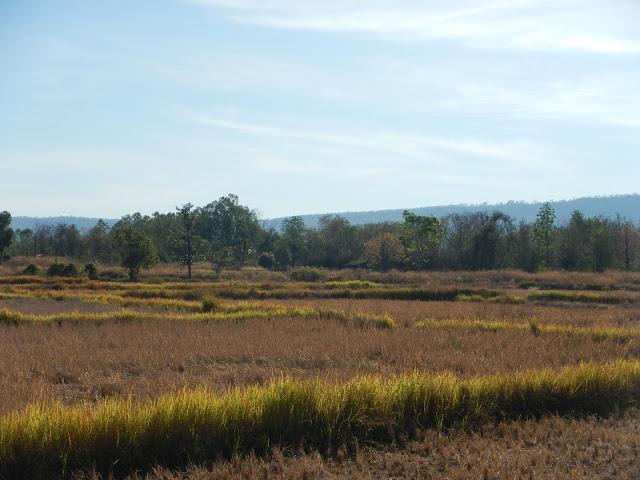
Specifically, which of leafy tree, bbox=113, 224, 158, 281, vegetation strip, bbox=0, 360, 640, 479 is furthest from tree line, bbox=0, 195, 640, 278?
vegetation strip, bbox=0, 360, 640, 479

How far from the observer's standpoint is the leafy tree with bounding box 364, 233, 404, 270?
215 feet

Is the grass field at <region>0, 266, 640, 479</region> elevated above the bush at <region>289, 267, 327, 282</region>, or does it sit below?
above

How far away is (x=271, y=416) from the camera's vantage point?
6934 millimetres

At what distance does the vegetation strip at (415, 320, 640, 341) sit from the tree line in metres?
33.4

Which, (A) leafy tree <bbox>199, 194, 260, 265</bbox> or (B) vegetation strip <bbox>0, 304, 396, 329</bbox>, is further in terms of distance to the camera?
(A) leafy tree <bbox>199, 194, 260, 265</bbox>

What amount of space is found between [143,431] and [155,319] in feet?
44.1

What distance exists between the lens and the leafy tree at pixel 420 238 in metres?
65.4

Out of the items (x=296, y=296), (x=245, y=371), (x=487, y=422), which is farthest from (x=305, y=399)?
(x=296, y=296)

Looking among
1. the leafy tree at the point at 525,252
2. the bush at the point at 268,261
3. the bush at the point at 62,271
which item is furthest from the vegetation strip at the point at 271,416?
the bush at the point at 268,261

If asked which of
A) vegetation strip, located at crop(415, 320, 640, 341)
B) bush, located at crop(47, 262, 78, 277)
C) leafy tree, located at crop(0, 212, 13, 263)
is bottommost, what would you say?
vegetation strip, located at crop(415, 320, 640, 341)

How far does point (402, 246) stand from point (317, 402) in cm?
6004

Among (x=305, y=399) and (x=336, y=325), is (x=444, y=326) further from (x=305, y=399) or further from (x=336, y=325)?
(x=305, y=399)

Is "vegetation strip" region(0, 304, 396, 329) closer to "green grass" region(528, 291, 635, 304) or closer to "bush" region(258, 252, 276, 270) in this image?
"green grass" region(528, 291, 635, 304)

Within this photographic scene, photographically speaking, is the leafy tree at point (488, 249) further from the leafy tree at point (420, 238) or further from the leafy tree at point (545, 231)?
the leafy tree at point (420, 238)
